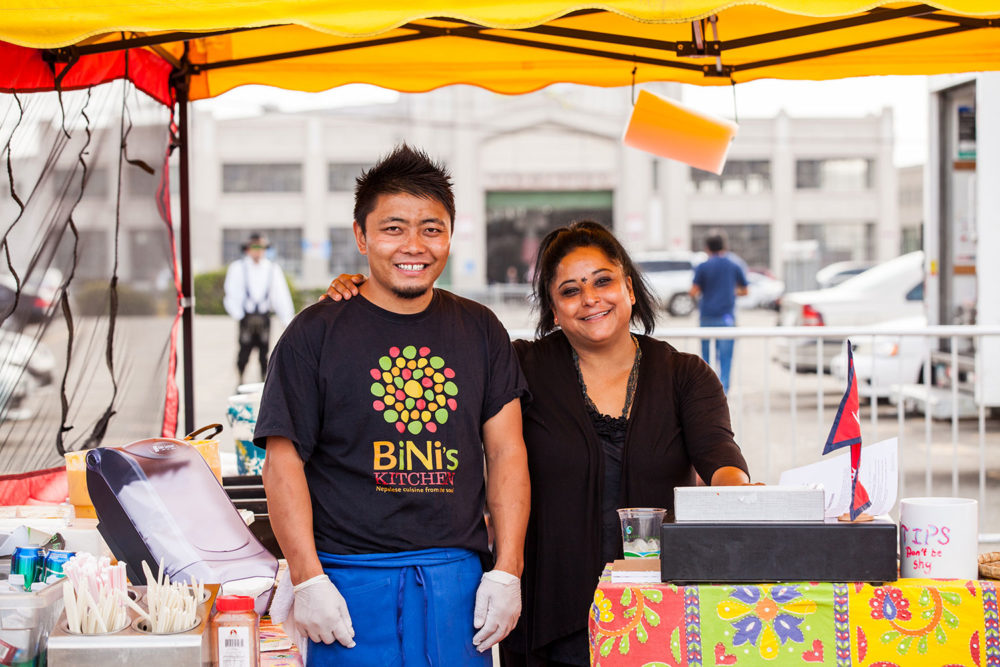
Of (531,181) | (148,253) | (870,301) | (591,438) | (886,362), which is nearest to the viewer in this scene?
(591,438)

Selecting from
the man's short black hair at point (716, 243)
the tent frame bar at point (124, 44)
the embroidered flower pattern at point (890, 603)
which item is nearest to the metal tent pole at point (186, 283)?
the tent frame bar at point (124, 44)

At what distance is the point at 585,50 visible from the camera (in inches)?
149

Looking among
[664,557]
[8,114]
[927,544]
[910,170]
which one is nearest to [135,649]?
[664,557]

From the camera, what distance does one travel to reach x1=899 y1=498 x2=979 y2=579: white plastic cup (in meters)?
2.16

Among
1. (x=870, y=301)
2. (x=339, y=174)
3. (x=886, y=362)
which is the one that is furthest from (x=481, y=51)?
(x=339, y=174)

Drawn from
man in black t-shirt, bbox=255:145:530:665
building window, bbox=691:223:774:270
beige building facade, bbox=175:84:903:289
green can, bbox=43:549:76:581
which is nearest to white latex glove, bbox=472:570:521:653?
man in black t-shirt, bbox=255:145:530:665

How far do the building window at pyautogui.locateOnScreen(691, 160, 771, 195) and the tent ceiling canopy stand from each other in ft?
112

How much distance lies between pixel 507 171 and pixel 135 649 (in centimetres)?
3429

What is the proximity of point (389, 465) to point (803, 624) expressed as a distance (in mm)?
957

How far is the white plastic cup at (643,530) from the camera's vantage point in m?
2.34

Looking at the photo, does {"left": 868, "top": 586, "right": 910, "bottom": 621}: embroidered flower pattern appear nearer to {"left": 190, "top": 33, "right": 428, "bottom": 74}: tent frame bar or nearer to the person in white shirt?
{"left": 190, "top": 33, "right": 428, "bottom": 74}: tent frame bar

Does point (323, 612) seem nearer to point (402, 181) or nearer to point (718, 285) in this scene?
point (402, 181)

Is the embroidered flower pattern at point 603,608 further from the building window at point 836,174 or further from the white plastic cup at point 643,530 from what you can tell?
the building window at point 836,174

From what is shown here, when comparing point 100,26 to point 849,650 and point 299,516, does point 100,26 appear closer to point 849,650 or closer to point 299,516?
point 299,516
